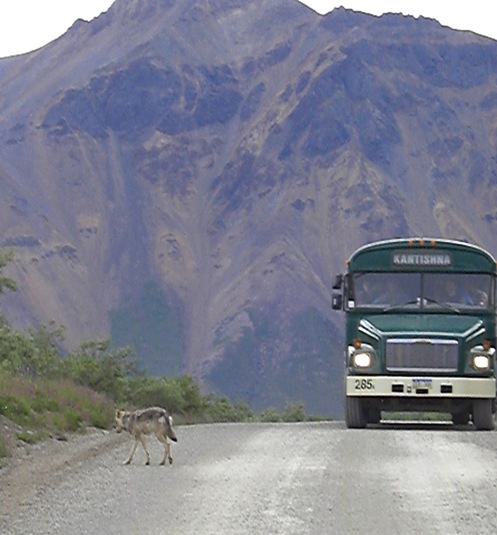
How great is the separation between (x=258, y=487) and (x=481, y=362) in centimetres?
1024

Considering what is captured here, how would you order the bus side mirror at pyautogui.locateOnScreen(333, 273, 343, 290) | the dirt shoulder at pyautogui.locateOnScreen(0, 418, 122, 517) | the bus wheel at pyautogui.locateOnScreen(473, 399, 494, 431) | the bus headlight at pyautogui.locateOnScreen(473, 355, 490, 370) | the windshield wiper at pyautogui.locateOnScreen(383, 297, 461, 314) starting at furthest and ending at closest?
the bus side mirror at pyautogui.locateOnScreen(333, 273, 343, 290)
the windshield wiper at pyautogui.locateOnScreen(383, 297, 461, 314)
the bus wheel at pyautogui.locateOnScreen(473, 399, 494, 431)
the bus headlight at pyautogui.locateOnScreen(473, 355, 490, 370)
the dirt shoulder at pyautogui.locateOnScreen(0, 418, 122, 517)

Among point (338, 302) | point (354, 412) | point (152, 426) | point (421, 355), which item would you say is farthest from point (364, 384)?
point (152, 426)

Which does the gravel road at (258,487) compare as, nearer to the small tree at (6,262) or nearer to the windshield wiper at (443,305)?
the windshield wiper at (443,305)

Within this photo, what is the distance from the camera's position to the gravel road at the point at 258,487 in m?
12.0

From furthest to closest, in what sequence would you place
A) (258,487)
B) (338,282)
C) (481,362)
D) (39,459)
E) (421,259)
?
(338,282)
(421,259)
(481,362)
(39,459)
(258,487)

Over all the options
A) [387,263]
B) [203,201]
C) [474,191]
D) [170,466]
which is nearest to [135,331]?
[203,201]

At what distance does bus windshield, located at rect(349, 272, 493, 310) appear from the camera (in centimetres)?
2439

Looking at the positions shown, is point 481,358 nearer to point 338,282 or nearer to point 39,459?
point 338,282

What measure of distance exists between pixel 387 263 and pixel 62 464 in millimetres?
9292

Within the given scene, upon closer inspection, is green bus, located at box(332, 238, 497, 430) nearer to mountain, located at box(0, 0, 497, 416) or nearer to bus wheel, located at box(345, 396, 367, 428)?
bus wheel, located at box(345, 396, 367, 428)

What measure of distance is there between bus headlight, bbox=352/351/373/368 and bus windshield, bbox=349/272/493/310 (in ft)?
3.32

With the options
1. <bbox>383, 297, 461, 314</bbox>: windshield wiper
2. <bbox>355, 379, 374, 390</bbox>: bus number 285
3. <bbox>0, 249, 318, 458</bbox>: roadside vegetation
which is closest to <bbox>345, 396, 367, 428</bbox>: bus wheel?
<bbox>355, 379, 374, 390</bbox>: bus number 285

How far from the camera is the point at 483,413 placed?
79.5 ft

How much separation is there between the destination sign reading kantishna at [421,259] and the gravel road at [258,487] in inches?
175
